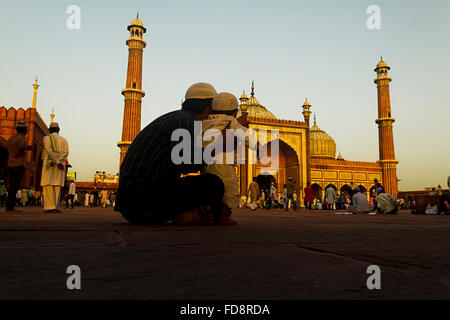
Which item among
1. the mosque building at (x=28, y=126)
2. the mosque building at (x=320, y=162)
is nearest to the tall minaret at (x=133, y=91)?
the mosque building at (x=28, y=126)

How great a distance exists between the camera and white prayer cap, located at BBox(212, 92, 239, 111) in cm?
221

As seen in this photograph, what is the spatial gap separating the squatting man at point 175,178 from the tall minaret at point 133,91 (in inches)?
825

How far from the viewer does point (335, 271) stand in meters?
0.62

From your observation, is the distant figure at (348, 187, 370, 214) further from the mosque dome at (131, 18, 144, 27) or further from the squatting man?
the mosque dome at (131, 18, 144, 27)

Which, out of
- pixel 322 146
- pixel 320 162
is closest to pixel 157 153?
pixel 320 162

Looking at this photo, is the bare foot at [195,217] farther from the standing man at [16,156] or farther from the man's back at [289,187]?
the man's back at [289,187]

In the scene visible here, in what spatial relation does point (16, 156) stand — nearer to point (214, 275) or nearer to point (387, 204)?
point (214, 275)

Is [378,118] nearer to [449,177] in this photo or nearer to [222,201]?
[449,177]

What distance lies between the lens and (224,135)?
2096 millimetres

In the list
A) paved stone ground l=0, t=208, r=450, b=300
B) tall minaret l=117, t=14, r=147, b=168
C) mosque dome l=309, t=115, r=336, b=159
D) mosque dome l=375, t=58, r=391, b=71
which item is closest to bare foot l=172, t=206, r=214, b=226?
paved stone ground l=0, t=208, r=450, b=300

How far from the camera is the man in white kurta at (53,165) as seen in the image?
4.07 m

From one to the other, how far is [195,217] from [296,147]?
19904 mm
